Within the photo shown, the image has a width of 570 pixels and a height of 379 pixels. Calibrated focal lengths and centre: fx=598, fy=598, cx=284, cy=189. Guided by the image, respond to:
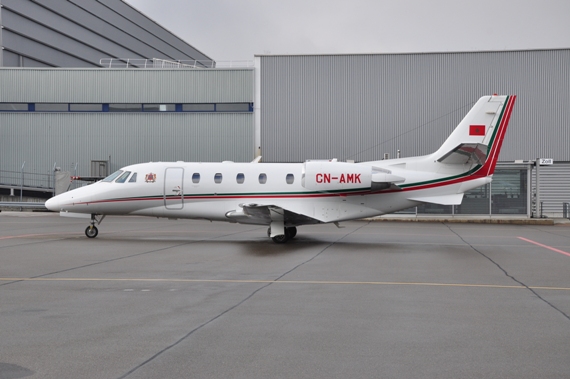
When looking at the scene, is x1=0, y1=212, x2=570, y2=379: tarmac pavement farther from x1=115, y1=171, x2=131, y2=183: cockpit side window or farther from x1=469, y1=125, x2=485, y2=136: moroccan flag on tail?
x1=469, y1=125, x2=485, y2=136: moroccan flag on tail

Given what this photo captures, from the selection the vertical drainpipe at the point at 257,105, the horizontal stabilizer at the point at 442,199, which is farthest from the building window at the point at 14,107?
the horizontal stabilizer at the point at 442,199

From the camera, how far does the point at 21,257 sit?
52.3 feet

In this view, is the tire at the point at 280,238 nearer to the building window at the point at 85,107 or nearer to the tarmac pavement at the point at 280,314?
the tarmac pavement at the point at 280,314

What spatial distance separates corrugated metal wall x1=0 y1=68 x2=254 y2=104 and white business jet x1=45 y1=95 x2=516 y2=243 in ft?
73.8

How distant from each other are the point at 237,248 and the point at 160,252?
2.60 m

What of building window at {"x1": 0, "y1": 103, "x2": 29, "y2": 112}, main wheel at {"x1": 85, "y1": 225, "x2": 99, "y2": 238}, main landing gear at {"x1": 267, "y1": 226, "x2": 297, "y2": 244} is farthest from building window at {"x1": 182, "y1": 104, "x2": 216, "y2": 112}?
main landing gear at {"x1": 267, "y1": 226, "x2": 297, "y2": 244}

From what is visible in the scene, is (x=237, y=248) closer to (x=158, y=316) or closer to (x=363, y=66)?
(x=158, y=316)

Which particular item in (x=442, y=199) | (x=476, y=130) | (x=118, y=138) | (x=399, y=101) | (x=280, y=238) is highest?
(x=399, y=101)

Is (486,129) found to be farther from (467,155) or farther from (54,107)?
(54,107)

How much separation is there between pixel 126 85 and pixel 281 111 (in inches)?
466

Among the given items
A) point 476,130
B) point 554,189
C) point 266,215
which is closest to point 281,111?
point 554,189

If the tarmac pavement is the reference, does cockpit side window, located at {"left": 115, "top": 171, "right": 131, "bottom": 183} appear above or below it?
above

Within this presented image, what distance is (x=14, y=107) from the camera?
4525 cm

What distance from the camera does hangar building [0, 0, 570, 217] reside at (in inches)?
1623
